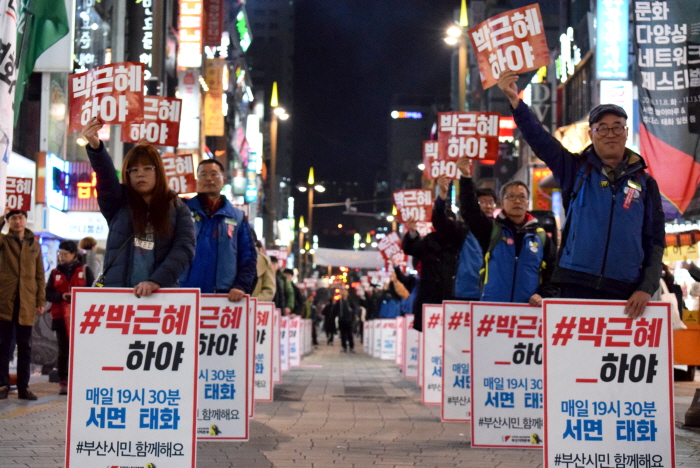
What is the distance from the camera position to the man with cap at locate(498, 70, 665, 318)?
5.48m

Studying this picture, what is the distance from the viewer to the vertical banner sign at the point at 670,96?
413 inches

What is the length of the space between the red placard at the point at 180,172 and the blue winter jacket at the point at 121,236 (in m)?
10.3

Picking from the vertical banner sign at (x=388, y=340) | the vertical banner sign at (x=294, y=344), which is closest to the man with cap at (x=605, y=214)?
the vertical banner sign at (x=294, y=344)

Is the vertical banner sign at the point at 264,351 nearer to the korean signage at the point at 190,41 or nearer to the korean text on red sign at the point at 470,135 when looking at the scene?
the korean text on red sign at the point at 470,135

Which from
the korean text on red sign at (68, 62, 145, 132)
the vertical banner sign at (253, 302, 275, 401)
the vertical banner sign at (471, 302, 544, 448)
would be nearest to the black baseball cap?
the vertical banner sign at (471, 302, 544, 448)

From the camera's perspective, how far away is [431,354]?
11.6m

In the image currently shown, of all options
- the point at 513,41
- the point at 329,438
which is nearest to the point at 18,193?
the point at 513,41

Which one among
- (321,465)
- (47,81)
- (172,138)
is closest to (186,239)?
(321,465)

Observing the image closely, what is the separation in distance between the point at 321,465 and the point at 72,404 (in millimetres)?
2092

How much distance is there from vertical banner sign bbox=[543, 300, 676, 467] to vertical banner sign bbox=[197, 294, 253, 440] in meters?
2.92

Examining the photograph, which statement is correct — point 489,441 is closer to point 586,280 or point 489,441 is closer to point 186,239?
point 586,280

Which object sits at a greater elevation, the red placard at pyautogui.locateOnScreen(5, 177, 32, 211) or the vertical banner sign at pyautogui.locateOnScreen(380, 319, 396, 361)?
the red placard at pyautogui.locateOnScreen(5, 177, 32, 211)

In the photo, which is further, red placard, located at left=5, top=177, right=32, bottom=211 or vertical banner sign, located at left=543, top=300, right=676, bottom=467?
red placard, located at left=5, top=177, right=32, bottom=211

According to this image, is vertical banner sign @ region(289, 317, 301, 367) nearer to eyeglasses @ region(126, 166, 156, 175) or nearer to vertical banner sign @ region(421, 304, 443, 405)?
vertical banner sign @ region(421, 304, 443, 405)
